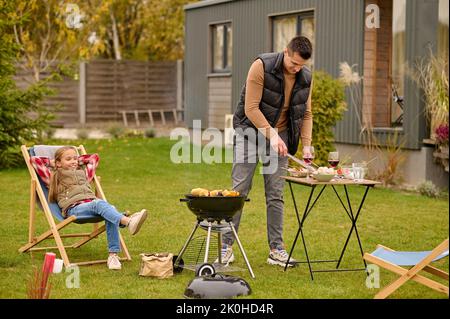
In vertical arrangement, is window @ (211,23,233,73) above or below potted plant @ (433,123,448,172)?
above

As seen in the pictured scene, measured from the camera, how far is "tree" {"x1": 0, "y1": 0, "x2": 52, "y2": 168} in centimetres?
1351

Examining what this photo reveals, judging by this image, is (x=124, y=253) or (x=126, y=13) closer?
(x=124, y=253)

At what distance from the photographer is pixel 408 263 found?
5.87 meters

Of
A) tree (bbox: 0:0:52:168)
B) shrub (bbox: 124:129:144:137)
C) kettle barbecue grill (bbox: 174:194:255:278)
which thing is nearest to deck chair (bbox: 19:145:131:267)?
kettle barbecue grill (bbox: 174:194:255:278)

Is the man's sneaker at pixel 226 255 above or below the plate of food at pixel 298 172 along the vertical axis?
below

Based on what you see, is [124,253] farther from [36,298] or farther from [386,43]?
[386,43]

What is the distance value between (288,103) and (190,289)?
1893 mm

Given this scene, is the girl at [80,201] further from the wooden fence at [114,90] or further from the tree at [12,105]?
the wooden fence at [114,90]

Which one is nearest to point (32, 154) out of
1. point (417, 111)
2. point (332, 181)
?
point (332, 181)

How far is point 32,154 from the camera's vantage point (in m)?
7.80

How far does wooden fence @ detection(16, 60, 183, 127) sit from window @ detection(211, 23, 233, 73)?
627 centimetres

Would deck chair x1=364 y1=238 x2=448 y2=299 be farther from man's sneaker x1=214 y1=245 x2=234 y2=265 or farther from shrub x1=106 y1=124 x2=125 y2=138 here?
shrub x1=106 y1=124 x2=125 y2=138

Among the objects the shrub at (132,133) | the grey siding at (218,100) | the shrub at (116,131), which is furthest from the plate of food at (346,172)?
the shrub at (132,133)

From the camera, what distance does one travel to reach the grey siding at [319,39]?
40.4 feet
